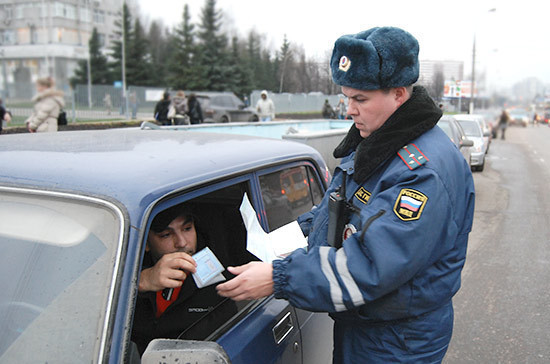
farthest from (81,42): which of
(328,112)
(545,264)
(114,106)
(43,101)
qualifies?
(545,264)

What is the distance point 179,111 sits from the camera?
13.2 m

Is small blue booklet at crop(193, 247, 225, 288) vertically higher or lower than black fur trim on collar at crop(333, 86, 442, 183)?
lower

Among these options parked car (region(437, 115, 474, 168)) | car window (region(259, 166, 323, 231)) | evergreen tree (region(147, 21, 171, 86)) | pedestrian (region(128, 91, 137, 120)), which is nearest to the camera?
car window (region(259, 166, 323, 231))

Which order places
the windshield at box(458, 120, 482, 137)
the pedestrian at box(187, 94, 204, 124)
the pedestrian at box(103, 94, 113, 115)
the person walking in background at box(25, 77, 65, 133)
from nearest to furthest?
the person walking in background at box(25, 77, 65, 133) → the pedestrian at box(187, 94, 204, 124) → the windshield at box(458, 120, 482, 137) → the pedestrian at box(103, 94, 113, 115)

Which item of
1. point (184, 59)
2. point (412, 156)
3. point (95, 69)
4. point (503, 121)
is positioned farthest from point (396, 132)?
point (95, 69)

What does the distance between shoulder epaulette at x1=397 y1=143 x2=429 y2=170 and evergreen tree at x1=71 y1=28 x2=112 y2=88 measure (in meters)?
55.2

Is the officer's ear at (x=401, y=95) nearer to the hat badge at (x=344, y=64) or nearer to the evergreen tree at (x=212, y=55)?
the hat badge at (x=344, y=64)

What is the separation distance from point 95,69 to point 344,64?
183 feet

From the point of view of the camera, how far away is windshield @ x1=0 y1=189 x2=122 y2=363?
4.56 feet

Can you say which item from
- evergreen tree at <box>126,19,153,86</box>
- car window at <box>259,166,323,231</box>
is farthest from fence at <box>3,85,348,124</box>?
evergreen tree at <box>126,19,153,86</box>

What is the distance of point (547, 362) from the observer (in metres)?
3.66

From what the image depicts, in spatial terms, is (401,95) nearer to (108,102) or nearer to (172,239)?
(172,239)

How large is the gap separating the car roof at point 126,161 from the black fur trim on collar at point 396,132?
→ 0.59m

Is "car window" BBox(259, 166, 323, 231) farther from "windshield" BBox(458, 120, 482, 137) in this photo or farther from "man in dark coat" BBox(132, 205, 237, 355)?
"windshield" BBox(458, 120, 482, 137)
